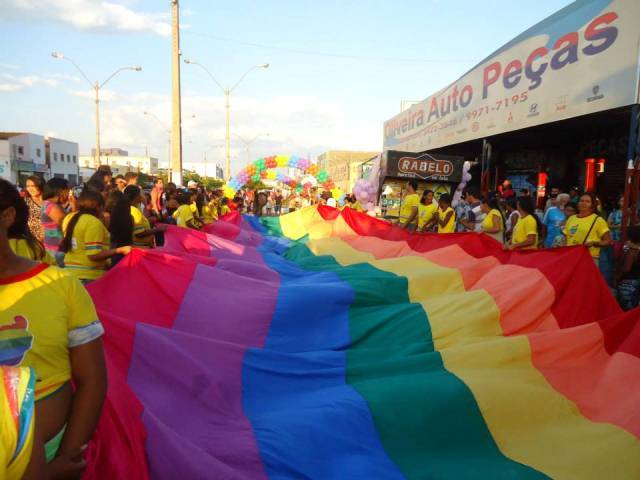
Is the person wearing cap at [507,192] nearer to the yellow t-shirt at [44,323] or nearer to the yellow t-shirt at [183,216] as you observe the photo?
the yellow t-shirt at [183,216]

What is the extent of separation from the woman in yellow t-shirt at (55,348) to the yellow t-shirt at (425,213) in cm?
914

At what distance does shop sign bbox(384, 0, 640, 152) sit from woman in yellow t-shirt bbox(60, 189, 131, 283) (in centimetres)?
765

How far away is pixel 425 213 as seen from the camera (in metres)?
10.6

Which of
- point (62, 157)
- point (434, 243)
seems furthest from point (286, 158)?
point (62, 157)

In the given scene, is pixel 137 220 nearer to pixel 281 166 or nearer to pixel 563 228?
pixel 563 228

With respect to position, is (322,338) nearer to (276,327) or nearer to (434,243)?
(276,327)

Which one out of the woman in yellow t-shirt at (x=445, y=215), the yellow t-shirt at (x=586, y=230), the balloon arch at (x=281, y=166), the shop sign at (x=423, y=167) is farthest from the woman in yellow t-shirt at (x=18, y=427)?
the balloon arch at (x=281, y=166)

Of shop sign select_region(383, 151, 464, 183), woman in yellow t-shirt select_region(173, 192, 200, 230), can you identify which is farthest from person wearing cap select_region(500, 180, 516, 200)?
woman in yellow t-shirt select_region(173, 192, 200, 230)

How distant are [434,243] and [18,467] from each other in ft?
23.0

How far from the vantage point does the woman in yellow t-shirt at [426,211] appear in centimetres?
1046

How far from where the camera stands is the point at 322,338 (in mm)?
4941

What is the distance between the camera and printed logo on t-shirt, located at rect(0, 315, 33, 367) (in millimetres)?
1688

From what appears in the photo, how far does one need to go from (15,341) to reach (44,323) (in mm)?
103

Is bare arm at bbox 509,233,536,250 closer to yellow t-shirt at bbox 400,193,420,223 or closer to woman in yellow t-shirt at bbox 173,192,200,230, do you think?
yellow t-shirt at bbox 400,193,420,223
